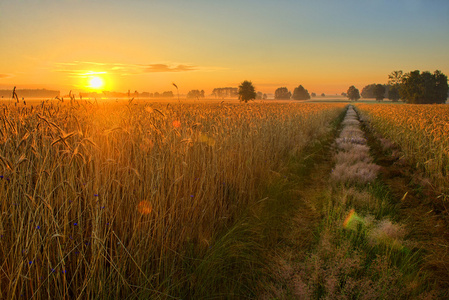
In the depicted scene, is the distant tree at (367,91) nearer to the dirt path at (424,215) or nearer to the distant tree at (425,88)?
the distant tree at (425,88)

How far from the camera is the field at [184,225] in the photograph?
1.84 meters

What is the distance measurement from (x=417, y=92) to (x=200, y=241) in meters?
86.5

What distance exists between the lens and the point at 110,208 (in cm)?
243

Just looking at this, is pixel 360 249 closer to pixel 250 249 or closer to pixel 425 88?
pixel 250 249

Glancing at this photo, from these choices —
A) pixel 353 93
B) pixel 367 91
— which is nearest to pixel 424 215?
pixel 353 93

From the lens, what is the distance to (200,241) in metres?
2.87

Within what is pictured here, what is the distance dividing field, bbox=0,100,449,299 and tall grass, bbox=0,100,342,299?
0.02 metres

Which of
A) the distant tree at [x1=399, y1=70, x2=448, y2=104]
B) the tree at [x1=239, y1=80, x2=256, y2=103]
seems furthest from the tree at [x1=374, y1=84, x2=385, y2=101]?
the tree at [x1=239, y1=80, x2=256, y2=103]

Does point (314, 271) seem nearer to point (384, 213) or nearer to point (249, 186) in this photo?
point (249, 186)

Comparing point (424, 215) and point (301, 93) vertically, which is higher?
point (301, 93)

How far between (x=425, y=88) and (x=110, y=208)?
87817 mm

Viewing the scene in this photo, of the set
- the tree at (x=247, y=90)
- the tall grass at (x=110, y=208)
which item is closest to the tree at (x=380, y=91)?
the tree at (x=247, y=90)

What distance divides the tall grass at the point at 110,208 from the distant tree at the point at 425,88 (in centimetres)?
8371

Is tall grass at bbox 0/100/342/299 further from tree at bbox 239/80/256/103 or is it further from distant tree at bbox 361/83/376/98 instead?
distant tree at bbox 361/83/376/98
